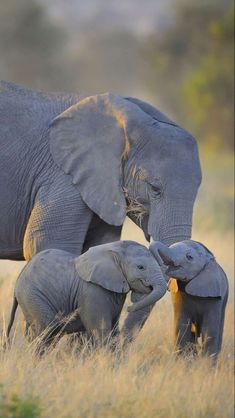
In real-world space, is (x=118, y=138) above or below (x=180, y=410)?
→ above

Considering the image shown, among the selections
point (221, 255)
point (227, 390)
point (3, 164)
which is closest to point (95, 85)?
point (221, 255)

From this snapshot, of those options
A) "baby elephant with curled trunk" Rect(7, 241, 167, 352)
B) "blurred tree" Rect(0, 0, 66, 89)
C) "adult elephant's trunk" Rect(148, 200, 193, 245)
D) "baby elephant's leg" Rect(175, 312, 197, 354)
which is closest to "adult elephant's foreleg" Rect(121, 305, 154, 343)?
"baby elephant with curled trunk" Rect(7, 241, 167, 352)

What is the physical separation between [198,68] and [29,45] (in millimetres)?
4128

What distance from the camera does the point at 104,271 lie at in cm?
912

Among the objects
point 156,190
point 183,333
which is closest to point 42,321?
point 183,333

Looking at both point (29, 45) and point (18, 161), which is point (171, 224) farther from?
point (29, 45)

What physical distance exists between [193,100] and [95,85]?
10.2m

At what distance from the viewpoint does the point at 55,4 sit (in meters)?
53.3

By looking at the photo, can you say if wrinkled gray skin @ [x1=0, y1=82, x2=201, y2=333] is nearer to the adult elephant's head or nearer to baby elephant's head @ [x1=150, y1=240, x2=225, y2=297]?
the adult elephant's head

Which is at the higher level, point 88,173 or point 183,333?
point 88,173

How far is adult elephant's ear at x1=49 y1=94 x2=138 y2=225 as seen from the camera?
10094 mm

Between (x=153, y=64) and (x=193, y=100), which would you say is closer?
(x=193, y=100)

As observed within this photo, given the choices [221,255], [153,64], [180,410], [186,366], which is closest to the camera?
[180,410]

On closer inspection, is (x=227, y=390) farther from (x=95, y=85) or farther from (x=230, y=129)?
(x=95, y=85)
